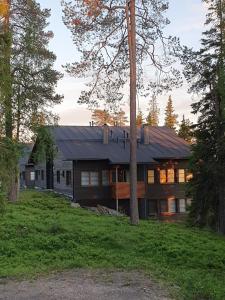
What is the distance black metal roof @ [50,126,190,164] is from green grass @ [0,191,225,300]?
60.9 ft

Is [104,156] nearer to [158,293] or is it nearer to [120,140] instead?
[120,140]

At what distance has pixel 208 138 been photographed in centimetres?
2702

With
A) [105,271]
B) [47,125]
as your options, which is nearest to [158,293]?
[105,271]

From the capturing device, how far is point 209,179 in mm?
26812

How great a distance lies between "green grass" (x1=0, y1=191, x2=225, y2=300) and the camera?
11797 mm

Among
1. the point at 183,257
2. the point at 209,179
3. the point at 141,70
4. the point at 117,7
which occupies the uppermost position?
the point at 117,7

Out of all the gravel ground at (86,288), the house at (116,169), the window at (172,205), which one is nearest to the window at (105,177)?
the house at (116,169)

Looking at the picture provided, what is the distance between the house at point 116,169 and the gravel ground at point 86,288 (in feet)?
90.4

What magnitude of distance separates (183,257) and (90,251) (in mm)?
3103

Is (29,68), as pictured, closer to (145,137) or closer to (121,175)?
(121,175)

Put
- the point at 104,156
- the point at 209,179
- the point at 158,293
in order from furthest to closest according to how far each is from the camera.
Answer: the point at 104,156 < the point at 209,179 < the point at 158,293

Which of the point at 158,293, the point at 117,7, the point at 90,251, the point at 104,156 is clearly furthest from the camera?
the point at 104,156

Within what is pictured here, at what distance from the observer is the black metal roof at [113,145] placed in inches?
1592

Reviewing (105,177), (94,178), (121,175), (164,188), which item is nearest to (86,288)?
(94,178)
